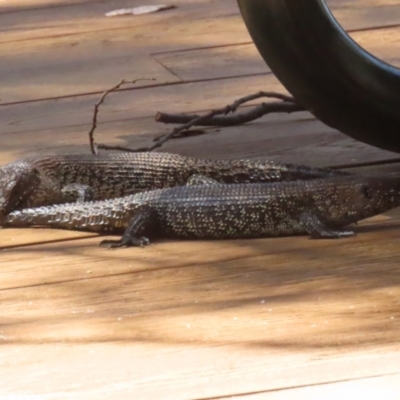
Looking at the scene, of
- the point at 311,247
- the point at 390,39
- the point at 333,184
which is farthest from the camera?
the point at 390,39

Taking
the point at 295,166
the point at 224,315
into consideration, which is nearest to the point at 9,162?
the point at 295,166

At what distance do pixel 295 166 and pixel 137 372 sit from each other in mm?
1110

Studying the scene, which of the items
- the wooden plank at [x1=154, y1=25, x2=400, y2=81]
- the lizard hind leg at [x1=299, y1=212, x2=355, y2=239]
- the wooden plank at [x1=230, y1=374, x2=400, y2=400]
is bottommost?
the wooden plank at [x1=154, y1=25, x2=400, y2=81]

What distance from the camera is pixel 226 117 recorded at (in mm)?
3074

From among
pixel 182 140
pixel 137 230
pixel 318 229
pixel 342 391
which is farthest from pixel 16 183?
pixel 342 391

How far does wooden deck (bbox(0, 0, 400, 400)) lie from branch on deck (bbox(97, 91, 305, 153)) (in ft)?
0.15

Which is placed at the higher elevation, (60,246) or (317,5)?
(317,5)

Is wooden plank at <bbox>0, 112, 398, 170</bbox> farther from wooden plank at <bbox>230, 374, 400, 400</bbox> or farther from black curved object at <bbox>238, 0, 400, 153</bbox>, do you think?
wooden plank at <bbox>230, 374, 400, 400</bbox>

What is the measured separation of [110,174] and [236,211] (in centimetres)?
63

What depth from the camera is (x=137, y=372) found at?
1.62 metres

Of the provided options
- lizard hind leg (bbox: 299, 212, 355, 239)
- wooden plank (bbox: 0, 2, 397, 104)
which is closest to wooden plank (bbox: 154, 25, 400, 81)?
wooden plank (bbox: 0, 2, 397, 104)

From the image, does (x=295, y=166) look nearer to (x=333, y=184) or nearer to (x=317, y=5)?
(x=333, y=184)

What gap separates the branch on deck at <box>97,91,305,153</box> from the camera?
2.92 metres

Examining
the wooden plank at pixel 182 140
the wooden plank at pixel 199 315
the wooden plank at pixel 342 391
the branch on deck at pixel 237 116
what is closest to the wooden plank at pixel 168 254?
the wooden plank at pixel 199 315
